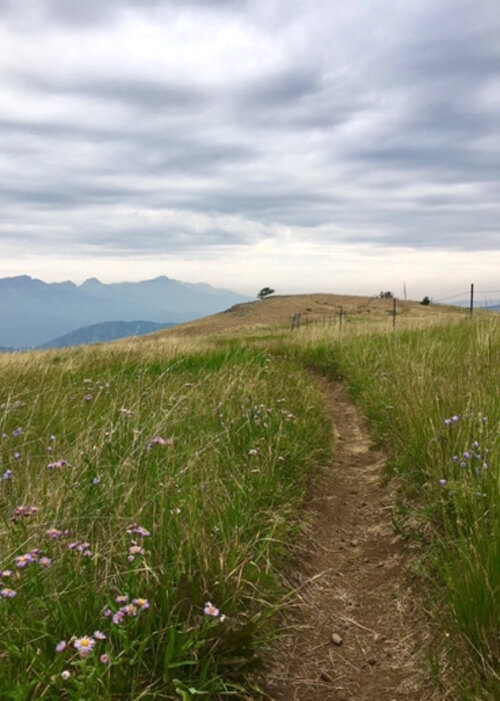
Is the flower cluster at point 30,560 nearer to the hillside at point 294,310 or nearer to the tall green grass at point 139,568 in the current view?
the tall green grass at point 139,568

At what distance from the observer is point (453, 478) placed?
3420 millimetres

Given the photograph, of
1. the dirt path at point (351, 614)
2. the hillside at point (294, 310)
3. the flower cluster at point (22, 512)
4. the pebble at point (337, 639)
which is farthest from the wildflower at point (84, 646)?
the hillside at point (294, 310)

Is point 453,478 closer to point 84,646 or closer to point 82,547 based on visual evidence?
point 82,547

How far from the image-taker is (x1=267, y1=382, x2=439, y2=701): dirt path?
7.77ft

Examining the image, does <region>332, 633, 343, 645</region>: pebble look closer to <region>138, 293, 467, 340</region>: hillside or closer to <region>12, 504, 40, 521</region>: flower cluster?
<region>12, 504, 40, 521</region>: flower cluster

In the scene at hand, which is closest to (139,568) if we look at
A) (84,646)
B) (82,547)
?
(82,547)

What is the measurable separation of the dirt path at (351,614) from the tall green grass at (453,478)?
18 centimetres

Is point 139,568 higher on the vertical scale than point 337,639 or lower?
higher

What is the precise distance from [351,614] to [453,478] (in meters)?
1.11

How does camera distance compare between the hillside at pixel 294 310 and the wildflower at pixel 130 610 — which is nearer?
the wildflower at pixel 130 610

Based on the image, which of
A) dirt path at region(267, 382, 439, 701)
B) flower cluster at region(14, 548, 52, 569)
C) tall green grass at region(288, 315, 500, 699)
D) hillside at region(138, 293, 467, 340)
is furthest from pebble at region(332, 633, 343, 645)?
hillside at region(138, 293, 467, 340)

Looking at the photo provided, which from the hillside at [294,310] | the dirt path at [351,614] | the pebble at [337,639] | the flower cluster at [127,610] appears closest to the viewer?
the flower cluster at [127,610]

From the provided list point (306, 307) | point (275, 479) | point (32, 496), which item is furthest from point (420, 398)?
point (306, 307)

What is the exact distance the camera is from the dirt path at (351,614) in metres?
2.37
